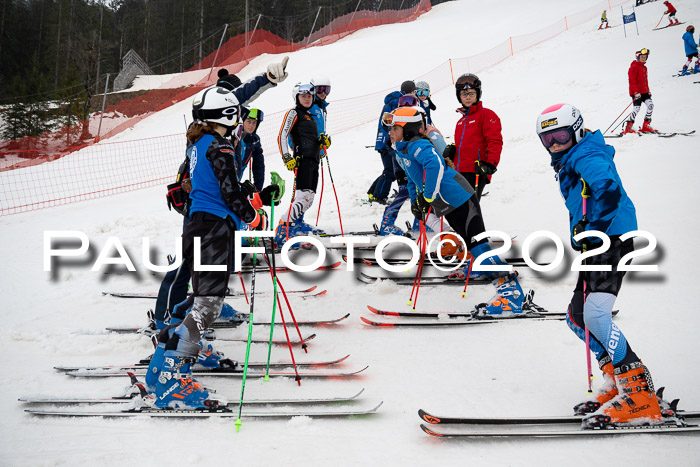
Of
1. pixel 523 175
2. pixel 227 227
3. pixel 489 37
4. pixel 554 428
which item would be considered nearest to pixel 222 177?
pixel 227 227

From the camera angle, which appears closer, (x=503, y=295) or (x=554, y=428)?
(x=554, y=428)

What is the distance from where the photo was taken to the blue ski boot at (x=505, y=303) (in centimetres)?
478

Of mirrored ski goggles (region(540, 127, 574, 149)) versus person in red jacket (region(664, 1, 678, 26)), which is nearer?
mirrored ski goggles (region(540, 127, 574, 149))

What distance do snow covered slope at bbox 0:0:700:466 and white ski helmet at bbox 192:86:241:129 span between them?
6.78ft

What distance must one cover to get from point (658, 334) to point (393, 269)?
2.88 meters

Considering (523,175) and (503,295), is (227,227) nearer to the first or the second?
(503,295)

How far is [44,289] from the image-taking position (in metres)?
5.92

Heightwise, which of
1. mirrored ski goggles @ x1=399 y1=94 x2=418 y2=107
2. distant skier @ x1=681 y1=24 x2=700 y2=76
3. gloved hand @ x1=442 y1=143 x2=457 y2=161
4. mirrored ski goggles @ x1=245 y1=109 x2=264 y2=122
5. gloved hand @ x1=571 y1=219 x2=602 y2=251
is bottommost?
gloved hand @ x1=571 y1=219 x2=602 y2=251

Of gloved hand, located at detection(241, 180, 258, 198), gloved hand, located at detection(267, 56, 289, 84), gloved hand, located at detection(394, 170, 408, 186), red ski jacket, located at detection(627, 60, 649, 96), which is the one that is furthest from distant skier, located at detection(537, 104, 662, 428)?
red ski jacket, located at detection(627, 60, 649, 96)

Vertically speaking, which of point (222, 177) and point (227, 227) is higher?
point (222, 177)

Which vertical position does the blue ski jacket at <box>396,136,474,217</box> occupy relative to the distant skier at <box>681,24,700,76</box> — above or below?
below

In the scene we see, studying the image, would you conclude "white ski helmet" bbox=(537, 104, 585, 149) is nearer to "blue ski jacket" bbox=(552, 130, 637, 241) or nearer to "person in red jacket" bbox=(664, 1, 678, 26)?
"blue ski jacket" bbox=(552, 130, 637, 241)

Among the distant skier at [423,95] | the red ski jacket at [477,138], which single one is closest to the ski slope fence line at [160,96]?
the distant skier at [423,95]

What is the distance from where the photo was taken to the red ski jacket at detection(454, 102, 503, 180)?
571 centimetres
